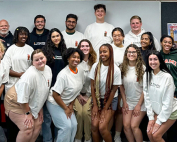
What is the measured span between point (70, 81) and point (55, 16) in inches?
77.7

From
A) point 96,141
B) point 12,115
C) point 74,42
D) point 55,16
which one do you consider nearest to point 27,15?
point 55,16

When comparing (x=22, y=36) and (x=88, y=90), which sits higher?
(x=22, y=36)

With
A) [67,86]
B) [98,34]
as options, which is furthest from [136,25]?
[67,86]

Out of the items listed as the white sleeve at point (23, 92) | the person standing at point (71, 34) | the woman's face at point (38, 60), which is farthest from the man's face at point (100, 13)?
the white sleeve at point (23, 92)

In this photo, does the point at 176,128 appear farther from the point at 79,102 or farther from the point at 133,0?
the point at 133,0

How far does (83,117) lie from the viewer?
2.91 meters

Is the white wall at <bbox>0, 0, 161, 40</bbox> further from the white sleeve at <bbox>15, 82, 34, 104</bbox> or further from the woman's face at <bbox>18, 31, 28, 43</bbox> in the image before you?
the white sleeve at <bbox>15, 82, 34, 104</bbox>

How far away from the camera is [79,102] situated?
292cm

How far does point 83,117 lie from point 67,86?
1.90ft

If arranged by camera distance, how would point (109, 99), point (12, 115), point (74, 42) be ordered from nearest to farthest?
point (12, 115), point (109, 99), point (74, 42)

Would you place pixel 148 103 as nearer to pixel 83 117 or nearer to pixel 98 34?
pixel 83 117

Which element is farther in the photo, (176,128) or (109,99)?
(176,128)

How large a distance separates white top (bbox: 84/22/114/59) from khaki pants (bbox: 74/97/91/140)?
1.15 meters

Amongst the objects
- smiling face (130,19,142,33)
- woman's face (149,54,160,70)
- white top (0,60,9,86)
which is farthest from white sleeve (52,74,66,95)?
smiling face (130,19,142,33)
